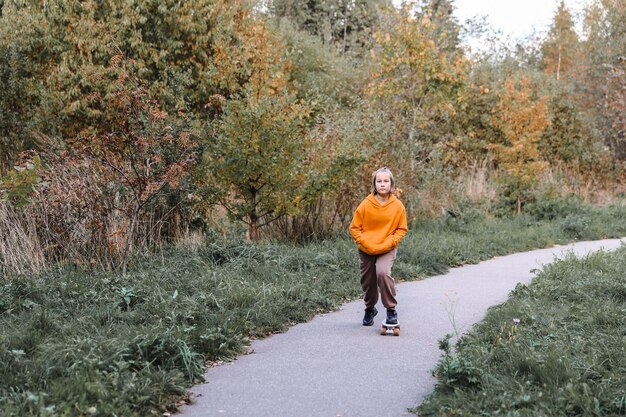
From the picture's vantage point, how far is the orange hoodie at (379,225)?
266 inches

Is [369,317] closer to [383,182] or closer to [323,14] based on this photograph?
[383,182]

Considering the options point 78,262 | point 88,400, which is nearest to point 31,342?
point 88,400

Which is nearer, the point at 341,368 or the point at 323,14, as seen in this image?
the point at 341,368

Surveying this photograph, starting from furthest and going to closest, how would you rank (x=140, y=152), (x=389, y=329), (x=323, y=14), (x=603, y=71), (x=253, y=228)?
(x=323, y=14) → (x=603, y=71) → (x=253, y=228) → (x=140, y=152) → (x=389, y=329)

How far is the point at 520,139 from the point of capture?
59.8ft

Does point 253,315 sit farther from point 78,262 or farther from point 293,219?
point 293,219

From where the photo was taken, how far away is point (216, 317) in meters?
6.30

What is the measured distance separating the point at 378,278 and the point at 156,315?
2279 millimetres

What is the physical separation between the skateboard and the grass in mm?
1035

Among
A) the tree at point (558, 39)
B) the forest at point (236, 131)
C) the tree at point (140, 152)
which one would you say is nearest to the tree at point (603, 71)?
the forest at point (236, 131)

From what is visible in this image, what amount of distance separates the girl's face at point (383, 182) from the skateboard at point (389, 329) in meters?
1.39

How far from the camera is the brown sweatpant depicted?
663 centimetres

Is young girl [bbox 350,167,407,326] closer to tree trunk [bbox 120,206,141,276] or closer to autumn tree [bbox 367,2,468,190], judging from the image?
tree trunk [bbox 120,206,141,276]

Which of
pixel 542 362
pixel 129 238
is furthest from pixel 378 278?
pixel 129 238
